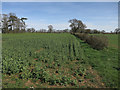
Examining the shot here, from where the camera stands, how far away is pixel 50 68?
6.43m

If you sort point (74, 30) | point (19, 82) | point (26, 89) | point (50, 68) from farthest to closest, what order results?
point (74, 30), point (50, 68), point (19, 82), point (26, 89)

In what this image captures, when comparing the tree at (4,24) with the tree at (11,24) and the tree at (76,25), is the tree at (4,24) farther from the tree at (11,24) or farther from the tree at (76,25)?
the tree at (76,25)

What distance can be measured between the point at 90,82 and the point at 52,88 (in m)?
1.95

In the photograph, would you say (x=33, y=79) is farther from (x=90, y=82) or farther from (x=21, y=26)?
(x=21, y=26)

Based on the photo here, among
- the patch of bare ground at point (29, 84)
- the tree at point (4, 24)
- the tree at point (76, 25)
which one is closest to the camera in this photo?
the patch of bare ground at point (29, 84)

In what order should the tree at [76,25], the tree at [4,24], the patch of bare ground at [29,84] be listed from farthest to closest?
→ the tree at [76,25]
the tree at [4,24]
the patch of bare ground at [29,84]

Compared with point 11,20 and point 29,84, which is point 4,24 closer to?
point 11,20

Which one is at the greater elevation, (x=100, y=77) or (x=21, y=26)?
(x=21, y=26)

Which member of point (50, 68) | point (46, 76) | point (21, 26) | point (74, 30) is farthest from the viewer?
point (74, 30)

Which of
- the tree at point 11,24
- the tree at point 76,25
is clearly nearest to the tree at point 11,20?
the tree at point 11,24

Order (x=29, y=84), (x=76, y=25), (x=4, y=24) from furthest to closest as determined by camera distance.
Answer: (x=76, y=25) → (x=4, y=24) → (x=29, y=84)

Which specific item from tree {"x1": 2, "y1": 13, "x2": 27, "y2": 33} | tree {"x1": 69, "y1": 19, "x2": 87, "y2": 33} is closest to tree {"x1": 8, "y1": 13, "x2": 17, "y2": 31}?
tree {"x1": 2, "y1": 13, "x2": 27, "y2": 33}

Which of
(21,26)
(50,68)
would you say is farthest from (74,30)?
(50,68)

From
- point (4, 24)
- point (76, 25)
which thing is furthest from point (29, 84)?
point (76, 25)
